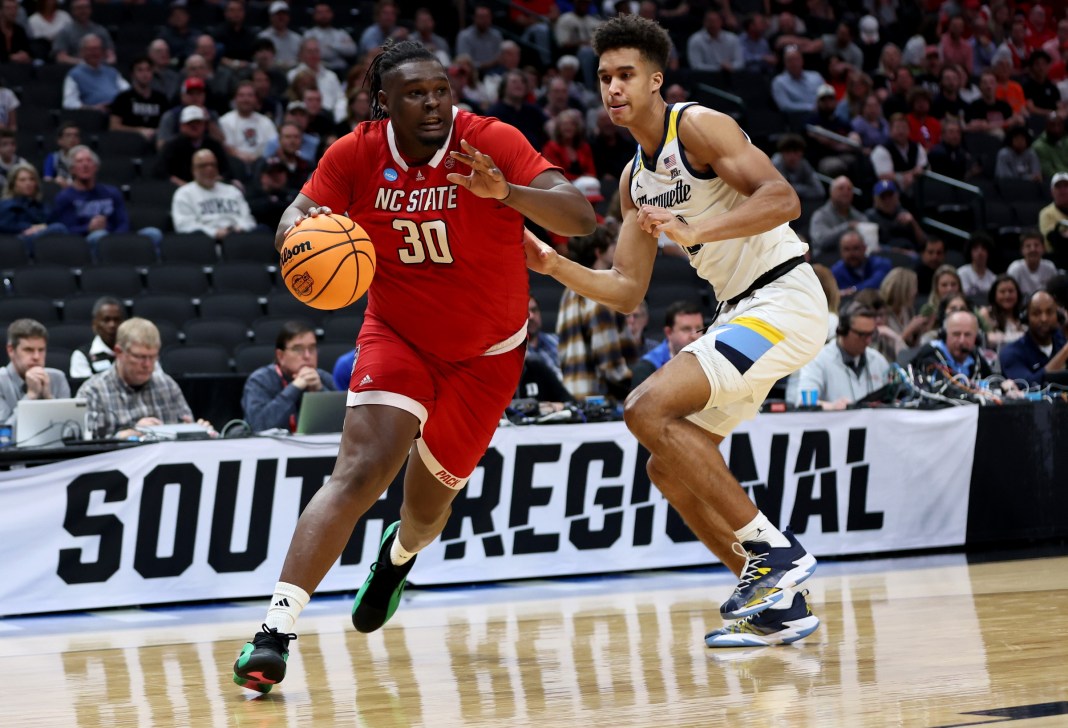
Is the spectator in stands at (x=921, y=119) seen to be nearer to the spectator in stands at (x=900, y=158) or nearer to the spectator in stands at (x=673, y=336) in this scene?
the spectator in stands at (x=900, y=158)

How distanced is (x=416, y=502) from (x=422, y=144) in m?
1.31

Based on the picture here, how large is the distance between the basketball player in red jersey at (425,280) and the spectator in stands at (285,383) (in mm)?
3318

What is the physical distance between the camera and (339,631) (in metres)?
5.69

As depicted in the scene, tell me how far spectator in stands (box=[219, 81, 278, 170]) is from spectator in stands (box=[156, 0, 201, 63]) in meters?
1.50

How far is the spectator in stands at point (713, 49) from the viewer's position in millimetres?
16469

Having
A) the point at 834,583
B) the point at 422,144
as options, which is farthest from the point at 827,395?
the point at 422,144

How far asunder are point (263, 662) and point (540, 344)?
603 cm

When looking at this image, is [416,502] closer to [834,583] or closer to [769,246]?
[769,246]

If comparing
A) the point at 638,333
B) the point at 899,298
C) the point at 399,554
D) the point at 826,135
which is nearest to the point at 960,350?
the point at 899,298

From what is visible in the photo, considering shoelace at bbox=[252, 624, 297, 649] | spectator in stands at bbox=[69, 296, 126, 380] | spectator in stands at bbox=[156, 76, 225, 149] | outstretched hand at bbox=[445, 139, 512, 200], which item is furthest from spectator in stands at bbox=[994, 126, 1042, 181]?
shoelace at bbox=[252, 624, 297, 649]

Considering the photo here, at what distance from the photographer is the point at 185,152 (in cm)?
1206

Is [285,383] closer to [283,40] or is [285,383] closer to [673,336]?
[673,336]

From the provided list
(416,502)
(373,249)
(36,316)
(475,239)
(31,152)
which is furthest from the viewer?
(31,152)

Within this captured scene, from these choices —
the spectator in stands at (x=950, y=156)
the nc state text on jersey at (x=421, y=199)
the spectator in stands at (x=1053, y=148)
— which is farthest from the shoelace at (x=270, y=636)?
the spectator in stands at (x=1053, y=148)
